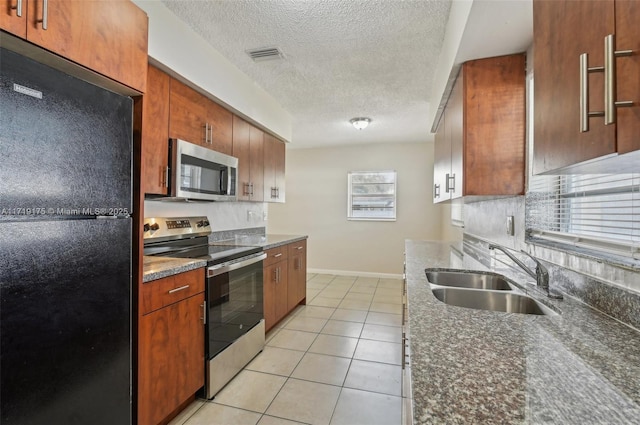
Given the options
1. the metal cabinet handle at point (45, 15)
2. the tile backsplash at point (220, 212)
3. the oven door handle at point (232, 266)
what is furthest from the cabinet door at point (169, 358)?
the metal cabinet handle at point (45, 15)

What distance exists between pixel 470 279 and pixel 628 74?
1536 mm

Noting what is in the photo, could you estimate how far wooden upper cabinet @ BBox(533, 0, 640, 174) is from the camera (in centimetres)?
54

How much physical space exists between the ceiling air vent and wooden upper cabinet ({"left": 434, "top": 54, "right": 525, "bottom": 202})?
1436 mm

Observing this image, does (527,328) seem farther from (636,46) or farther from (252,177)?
(252,177)

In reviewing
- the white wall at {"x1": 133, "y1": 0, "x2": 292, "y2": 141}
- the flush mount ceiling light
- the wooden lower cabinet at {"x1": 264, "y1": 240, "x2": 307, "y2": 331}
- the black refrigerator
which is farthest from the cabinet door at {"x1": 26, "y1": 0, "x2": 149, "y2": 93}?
the flush mount ceiling light

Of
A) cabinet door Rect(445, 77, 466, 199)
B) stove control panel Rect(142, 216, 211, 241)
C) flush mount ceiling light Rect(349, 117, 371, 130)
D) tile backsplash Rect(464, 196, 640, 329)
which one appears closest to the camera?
tile backsplash Rect(464, 196, 640, 329)

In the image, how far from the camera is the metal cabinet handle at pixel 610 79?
1.80 ft

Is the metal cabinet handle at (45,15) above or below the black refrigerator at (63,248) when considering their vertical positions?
above

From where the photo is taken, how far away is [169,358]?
1674 millimetres

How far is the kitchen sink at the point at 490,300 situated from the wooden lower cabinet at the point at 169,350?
1387 mm

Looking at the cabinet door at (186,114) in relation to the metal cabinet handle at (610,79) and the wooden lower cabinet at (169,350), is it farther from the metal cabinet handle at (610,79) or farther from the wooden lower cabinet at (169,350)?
the metal cabinet handle at (610,79)

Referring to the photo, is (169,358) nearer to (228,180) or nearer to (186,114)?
(228,180)

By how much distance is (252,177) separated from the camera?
3262mm

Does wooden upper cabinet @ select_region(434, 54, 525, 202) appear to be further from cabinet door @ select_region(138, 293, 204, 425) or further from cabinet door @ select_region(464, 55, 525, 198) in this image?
cabinet door @ select_region(138, 293, 204, 425)
